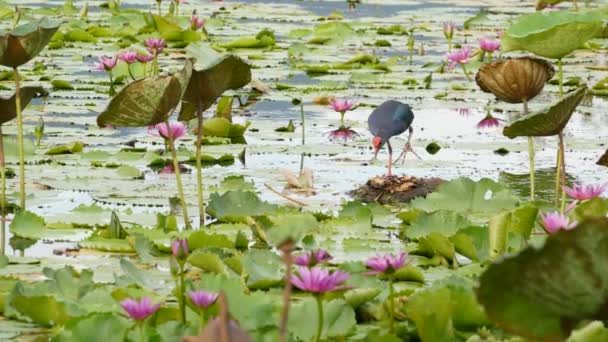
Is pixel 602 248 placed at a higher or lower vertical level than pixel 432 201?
higher

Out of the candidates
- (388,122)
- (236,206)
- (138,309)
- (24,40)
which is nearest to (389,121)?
(388,122)

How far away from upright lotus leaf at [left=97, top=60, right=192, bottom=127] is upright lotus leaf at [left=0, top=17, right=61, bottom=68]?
10.5 inches

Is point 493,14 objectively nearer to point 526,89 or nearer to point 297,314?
point 526,89

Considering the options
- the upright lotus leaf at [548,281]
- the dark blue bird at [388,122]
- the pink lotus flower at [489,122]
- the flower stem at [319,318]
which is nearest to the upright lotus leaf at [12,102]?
the dark blue bird at [388,122]

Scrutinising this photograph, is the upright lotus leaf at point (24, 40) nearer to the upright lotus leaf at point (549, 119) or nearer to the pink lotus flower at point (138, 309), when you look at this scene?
the upright lotus leaf at point (549, 119)

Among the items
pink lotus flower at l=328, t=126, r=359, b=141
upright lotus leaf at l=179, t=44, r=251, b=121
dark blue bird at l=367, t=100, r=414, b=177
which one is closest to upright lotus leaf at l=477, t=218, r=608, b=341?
upright lotus leaf at l=179, t=44, r=251, b=121

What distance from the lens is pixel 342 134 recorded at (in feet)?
16.8

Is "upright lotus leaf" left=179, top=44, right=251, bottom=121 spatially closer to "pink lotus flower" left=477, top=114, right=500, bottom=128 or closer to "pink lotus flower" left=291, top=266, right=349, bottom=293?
"pink lotus flower" left=291, top=266, right=349, bottom=293

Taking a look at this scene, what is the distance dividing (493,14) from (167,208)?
26.9ft

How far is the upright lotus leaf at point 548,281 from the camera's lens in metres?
1.72

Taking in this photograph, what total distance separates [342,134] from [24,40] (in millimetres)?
2062

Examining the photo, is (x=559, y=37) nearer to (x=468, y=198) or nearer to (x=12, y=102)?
(x=468, y=198)

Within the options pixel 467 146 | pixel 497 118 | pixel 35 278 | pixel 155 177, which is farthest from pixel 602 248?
pixel 497 118

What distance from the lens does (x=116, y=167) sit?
4.23 meters
